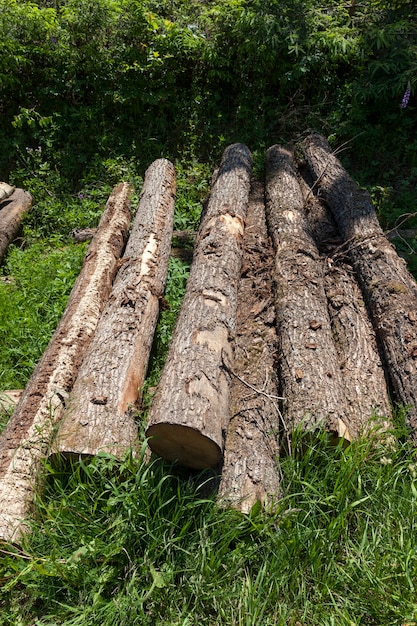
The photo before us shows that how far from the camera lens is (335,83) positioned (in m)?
7.69

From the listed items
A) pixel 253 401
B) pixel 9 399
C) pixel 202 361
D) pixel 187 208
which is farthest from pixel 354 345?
pixel 187 208

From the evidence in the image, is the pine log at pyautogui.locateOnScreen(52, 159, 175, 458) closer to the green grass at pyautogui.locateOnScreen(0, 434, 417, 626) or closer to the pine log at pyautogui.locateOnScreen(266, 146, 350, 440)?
the green grass at pyautogui.locateOnScreen(0, 434, 417, 626)

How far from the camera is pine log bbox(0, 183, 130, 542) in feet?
8.87

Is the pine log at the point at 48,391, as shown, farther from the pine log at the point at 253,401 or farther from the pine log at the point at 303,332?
the pine log at the point at 303,332

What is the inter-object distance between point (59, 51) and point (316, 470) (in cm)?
713

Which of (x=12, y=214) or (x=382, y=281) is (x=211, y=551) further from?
(x=12, y=214)

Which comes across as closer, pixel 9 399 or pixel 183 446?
pixel 183 446

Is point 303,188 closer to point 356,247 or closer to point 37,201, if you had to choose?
point 356,247

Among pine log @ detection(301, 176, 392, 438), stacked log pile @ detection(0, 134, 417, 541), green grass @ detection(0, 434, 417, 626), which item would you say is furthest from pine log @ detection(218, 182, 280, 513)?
pine log @ detection(301, 176, 392, 438)

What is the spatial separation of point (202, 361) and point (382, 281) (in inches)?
70.7

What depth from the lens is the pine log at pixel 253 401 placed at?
2.71m

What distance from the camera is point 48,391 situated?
3252 mm

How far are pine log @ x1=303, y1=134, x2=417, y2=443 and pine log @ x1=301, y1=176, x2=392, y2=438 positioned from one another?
0.07 metres

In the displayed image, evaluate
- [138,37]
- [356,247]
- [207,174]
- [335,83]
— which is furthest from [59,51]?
[356,247]
